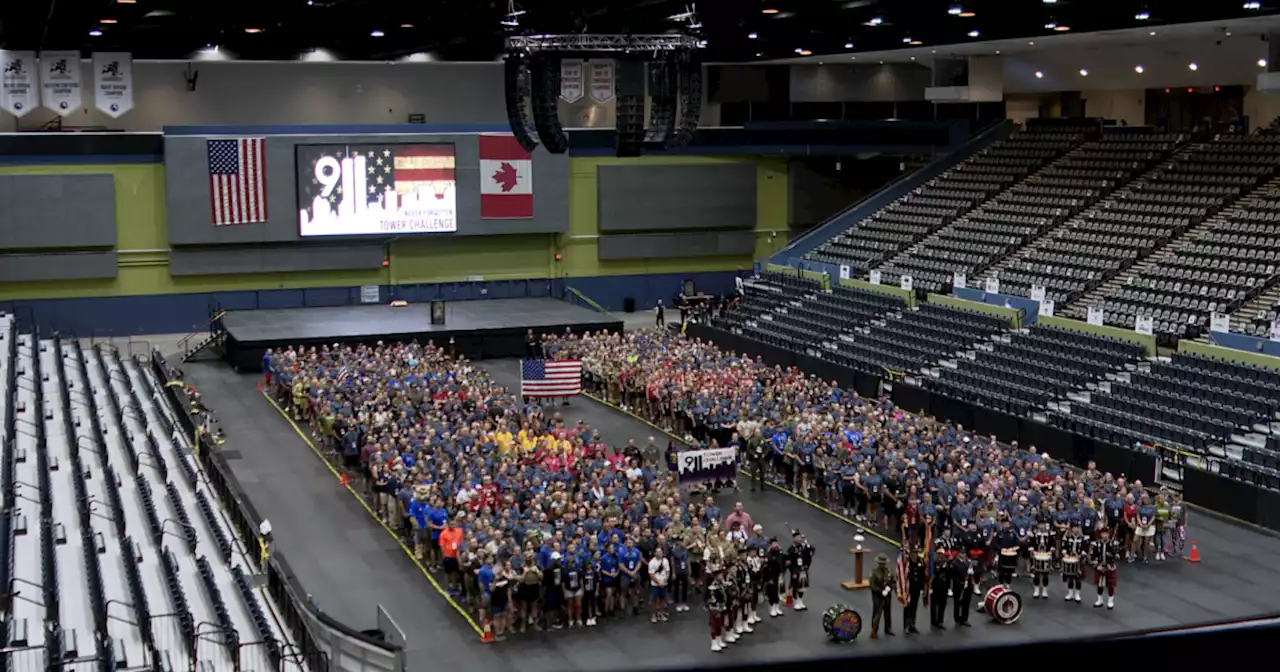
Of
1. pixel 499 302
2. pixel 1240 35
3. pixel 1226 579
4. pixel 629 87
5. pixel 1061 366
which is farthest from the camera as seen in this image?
pixel 499 302

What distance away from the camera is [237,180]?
148ft

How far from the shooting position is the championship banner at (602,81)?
4594 centimetres

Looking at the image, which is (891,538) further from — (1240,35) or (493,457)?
(1240,35)

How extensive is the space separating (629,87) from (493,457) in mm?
7621

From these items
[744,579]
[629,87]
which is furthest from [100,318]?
[744,579]

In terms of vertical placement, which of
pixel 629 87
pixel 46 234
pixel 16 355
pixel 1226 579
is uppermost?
pixel 629 87

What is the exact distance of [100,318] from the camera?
148 feet

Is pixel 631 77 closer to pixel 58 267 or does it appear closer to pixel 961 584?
pixel 961 584

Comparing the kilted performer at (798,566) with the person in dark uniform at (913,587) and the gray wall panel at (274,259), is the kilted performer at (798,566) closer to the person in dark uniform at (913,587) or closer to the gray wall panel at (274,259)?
the person in dark uniform at (913,587)

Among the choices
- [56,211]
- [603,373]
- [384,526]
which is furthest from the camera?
[56,211]

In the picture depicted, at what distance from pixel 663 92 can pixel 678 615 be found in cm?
1068

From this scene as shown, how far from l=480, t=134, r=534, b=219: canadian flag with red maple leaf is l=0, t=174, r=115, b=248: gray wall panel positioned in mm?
11853

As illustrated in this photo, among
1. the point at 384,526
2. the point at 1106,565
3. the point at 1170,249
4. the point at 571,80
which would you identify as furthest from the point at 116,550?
the point at 571,80

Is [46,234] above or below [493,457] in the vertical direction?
above
